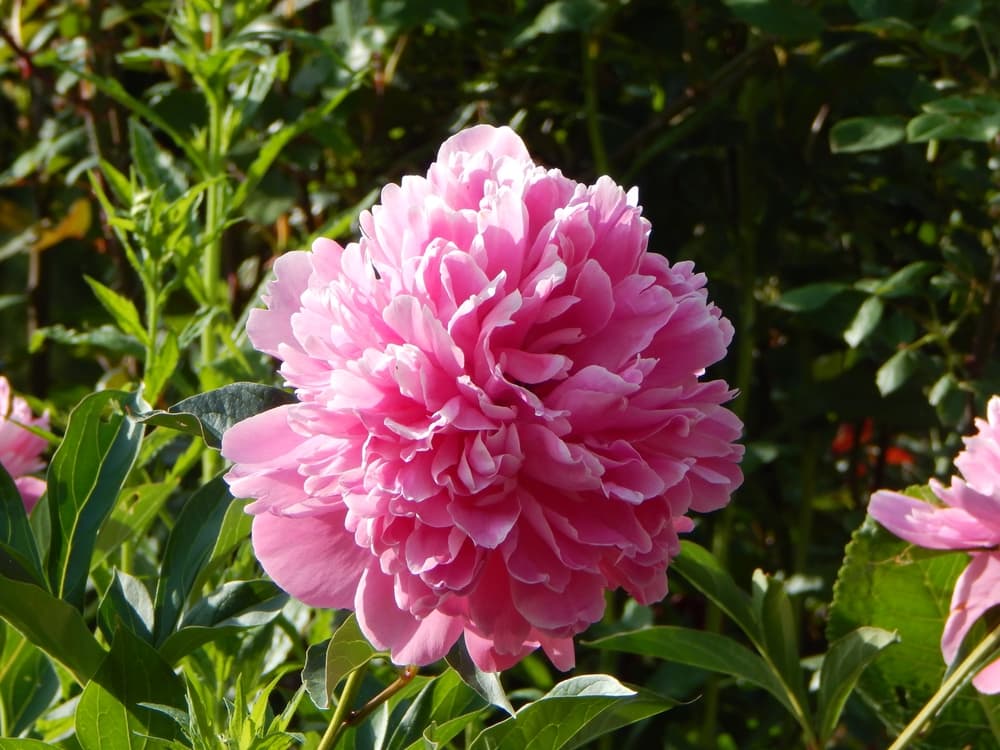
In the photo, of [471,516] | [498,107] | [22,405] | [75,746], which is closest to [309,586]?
[471,516]

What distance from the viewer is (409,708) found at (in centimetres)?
68

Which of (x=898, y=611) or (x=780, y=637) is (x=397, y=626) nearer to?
(x=780, y=637)

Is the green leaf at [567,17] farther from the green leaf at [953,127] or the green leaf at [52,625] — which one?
the green leaf at [52,625]

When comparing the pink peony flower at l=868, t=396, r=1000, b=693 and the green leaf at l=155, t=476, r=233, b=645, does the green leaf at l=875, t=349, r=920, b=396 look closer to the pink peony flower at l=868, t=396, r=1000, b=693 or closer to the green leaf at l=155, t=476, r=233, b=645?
the pink peony flower at l=868, t=396, r=1000, b=693

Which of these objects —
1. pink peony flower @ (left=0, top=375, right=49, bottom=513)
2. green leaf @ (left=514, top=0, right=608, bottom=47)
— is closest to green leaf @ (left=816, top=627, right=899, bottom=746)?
pink peony flower @ (left=0, top=375, right=49, bottom=513)

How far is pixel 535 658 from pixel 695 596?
11.0 inches

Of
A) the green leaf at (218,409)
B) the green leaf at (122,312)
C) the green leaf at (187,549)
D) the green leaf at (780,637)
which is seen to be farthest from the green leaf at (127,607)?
the green leaf at (780,637)

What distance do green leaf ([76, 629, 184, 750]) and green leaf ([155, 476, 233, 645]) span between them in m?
0.07

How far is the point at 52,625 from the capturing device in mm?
591

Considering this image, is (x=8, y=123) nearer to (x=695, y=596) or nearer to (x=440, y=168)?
(x=695, y=596)

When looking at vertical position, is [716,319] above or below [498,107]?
above

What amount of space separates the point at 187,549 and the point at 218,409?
0.48ft

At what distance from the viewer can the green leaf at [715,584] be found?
29.6 inches

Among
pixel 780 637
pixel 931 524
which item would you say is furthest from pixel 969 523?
pixel 780 637
